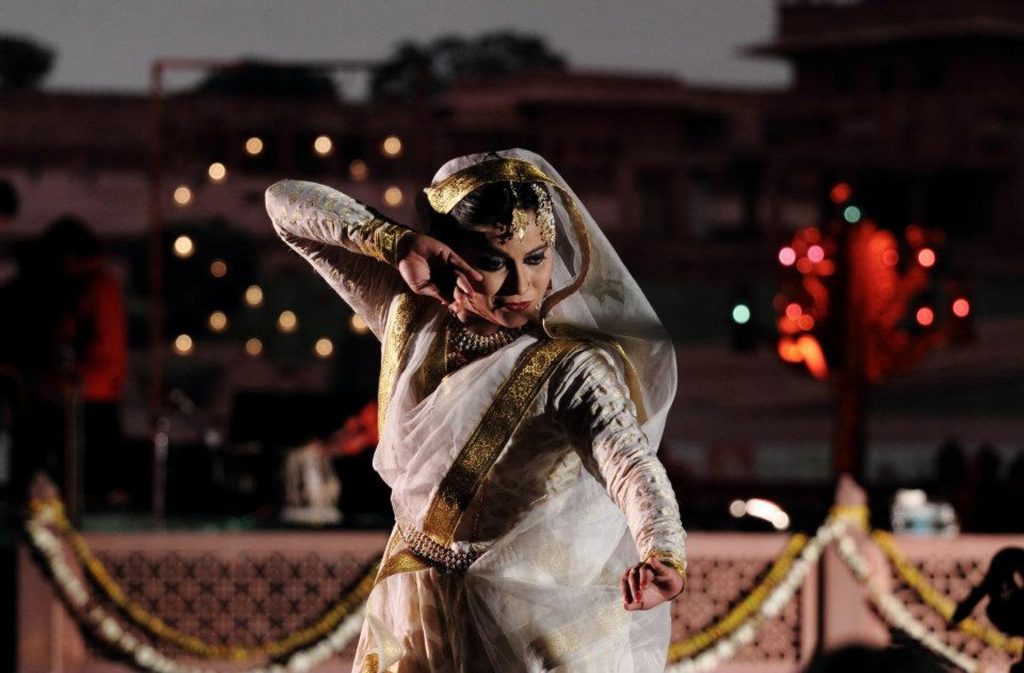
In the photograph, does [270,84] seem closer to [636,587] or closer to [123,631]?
[123,631]

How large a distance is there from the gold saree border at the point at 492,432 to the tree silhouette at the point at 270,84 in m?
9.28

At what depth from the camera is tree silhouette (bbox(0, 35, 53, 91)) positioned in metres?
14.2

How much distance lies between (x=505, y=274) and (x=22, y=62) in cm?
1257

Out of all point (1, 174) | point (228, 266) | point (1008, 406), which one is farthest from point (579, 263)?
point (1008, 406)

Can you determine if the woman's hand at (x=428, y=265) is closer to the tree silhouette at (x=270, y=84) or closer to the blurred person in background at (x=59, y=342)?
the blurred person in background at (x=59, y=342)

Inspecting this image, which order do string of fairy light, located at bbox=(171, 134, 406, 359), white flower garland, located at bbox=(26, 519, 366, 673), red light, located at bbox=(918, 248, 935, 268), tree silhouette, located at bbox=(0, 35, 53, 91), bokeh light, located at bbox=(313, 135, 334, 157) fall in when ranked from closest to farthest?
white flower garland, located at bbox=(26, 519, 366, 673) < red light, located at bbox=(918, 248, 935, 268) < string of fairy light, located at bbox=(171, 134, 406, 359) < bokeh light, located at bbox=(313, 135, 334, 157) < tree silhouette, located at bbox=(0, 35, 53, 91)

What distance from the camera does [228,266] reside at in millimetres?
11422

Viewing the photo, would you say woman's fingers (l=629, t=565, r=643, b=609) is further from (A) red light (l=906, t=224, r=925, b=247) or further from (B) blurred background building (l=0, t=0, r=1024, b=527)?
(A) red light (l=906, t=224, r=925, b=247)

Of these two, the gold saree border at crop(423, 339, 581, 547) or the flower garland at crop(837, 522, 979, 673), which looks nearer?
the gold saree border at crop(423, 339, 581, 547)

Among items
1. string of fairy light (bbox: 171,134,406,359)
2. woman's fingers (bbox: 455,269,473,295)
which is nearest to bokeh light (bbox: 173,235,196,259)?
string of fairy light (bbox: 171,134,406,359)

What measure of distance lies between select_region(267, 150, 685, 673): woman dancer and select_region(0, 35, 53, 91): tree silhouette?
11.5m

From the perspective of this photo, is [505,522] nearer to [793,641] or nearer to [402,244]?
[402,244]

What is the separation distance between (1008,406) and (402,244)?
51.7 ft

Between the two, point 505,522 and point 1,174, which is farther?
point 1,174
